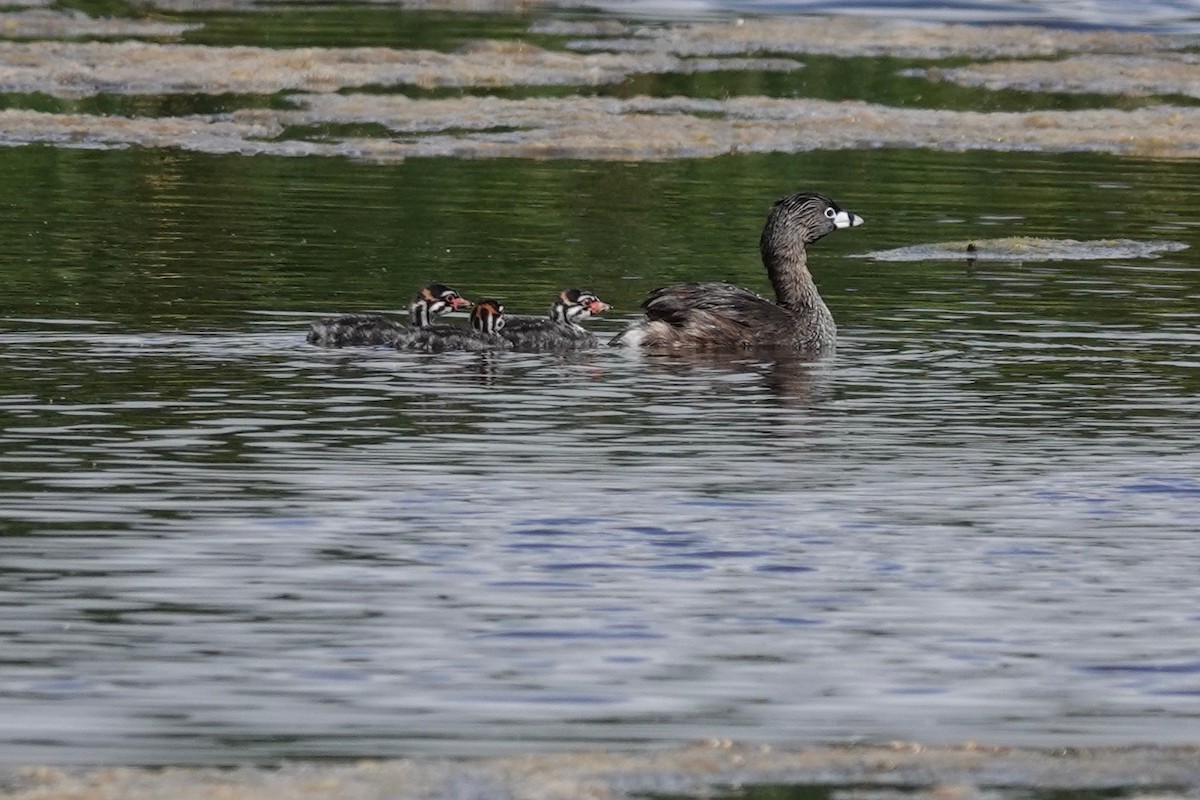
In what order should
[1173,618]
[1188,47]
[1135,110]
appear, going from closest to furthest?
[1173,618], [1135,110], [1188,47]

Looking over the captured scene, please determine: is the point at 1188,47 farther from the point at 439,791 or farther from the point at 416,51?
the point at 439,791

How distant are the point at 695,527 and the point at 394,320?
7.10 meters

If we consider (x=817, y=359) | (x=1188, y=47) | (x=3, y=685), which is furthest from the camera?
(x=1188, y=47)

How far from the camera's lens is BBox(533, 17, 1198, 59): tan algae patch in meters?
41.5

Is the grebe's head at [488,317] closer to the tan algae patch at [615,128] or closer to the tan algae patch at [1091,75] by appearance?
the tan algae patch at [615,128]

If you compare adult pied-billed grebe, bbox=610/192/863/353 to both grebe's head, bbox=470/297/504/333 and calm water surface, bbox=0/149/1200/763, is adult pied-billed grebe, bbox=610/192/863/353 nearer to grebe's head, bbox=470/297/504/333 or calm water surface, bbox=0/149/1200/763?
calm water surface, bbox=0/149/1200/763

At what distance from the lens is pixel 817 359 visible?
16688mm

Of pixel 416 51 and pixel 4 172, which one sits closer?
pixel 4 172

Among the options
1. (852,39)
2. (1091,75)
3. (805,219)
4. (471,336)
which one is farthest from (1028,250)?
(852,39)

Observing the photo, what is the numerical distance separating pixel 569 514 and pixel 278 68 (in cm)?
2488

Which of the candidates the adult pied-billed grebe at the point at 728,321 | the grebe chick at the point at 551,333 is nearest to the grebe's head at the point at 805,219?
the adult pied-billed grebe at the point at 728,321

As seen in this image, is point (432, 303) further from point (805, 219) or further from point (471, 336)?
point (805, 219)

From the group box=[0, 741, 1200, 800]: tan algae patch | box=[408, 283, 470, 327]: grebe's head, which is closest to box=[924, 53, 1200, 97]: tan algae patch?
box=[408, 283, 470, 327]: grebe's head

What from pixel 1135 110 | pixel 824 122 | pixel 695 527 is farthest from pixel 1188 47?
pixel 695 527
